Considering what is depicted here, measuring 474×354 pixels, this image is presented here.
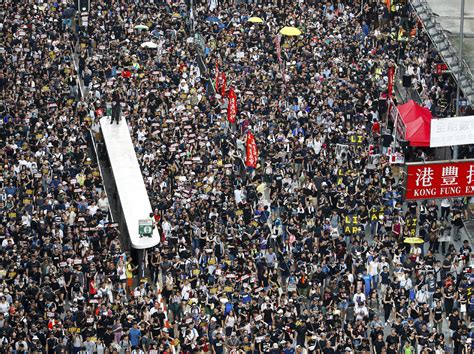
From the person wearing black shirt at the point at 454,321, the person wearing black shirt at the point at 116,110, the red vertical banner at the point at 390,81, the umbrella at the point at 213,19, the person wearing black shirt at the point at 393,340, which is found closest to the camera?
the person wearing black shirt at the point at 393,340

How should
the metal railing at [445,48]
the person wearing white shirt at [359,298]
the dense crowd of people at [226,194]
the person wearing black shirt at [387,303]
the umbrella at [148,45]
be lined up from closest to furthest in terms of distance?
1. the dense crowd of people at [226,194]
2. the person wearing white shirt at [359,298]
3. the person wearing black shirt at [387,303]
4. the metal railing at [445,48]
5. the umbrella at [148,45]

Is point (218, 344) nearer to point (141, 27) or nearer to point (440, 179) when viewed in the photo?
point (440, 179)

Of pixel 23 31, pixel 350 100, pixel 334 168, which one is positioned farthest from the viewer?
pixel 23 31

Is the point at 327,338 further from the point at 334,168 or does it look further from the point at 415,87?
the point at 415,87

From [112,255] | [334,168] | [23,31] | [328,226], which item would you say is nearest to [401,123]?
[334,168]

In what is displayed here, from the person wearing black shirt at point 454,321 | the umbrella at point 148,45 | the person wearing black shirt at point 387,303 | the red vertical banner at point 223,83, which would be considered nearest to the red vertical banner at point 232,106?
the red vertical banner at point 223,83

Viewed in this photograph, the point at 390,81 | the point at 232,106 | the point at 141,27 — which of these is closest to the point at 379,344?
the point at 232,106

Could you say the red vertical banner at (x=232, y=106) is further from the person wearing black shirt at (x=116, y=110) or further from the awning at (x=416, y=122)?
the awning at (x=416, y=122)
